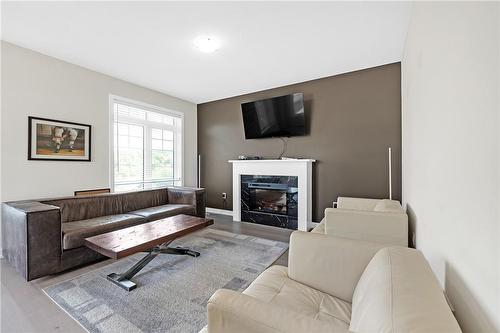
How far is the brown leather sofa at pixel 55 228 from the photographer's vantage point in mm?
2115

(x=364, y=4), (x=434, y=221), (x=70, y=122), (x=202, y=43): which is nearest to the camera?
(x=434, y=221)

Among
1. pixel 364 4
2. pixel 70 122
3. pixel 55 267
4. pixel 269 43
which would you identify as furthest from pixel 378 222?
pixel 70 122

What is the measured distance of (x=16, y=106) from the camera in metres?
2.78

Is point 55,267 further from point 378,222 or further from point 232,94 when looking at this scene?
point 232,94

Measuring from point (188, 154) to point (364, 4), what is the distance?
427cm

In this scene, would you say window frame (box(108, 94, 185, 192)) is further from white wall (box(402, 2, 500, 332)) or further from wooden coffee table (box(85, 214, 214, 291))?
white wall (box(402, 2, 500, 332))

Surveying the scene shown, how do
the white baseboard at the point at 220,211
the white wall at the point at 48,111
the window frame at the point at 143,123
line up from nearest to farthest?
the white wall at the point at 48,111, the window frame at the point at 143,123, the white baseboard at the point at 220,211

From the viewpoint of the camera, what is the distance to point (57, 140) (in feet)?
10.3

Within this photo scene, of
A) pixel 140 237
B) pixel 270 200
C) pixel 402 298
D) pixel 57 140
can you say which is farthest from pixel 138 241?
pixel 270 200

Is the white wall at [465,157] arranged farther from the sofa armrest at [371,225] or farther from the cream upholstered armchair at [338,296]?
the sofa armrest at [371,225]

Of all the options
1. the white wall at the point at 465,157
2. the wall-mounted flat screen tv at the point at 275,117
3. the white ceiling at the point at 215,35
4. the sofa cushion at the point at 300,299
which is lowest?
the sofa cushion at the point at 300,299

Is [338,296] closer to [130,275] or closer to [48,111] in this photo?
[130,275]

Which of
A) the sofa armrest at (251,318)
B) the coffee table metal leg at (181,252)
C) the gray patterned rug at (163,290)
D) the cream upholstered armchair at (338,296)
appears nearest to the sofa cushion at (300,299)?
the cream upholstered armchair at (338,296)

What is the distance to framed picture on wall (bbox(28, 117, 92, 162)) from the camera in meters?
2.92
